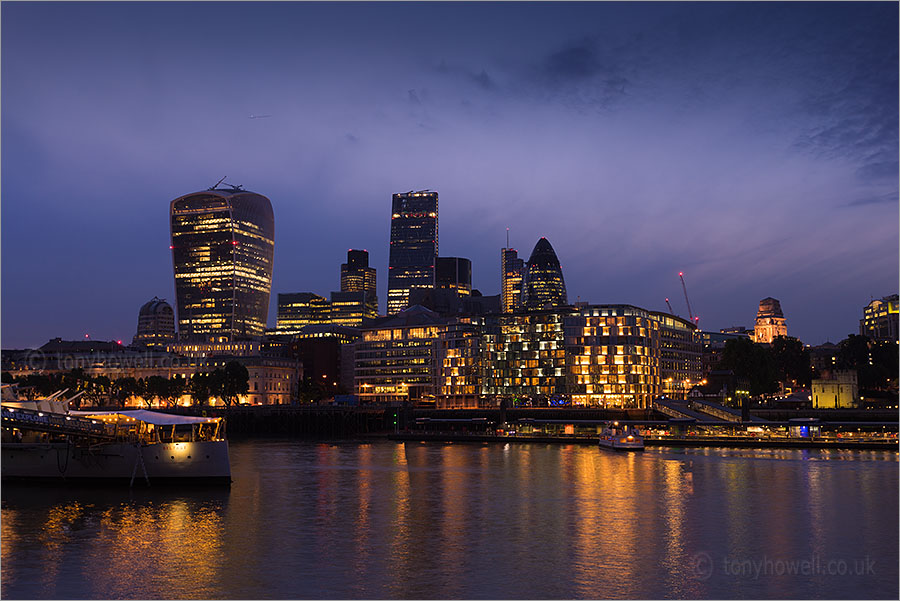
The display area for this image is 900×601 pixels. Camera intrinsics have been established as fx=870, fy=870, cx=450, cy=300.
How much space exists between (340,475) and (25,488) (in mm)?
30637

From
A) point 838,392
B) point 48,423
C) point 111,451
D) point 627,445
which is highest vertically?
point 838,392

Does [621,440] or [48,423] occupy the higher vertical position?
[48,423]

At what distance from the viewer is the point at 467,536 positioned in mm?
56406

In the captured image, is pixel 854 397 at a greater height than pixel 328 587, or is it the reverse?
pixel 854 397

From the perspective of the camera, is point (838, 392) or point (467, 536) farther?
point (838, 392)

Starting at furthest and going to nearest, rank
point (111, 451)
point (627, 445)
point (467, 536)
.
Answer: point (627, 445) → point (111, 451) → point (467, 536)

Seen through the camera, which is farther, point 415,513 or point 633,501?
point 633,501

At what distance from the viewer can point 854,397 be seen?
608ft

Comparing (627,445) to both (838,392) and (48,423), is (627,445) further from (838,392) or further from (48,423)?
(48,423)

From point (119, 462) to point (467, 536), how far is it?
121 ft

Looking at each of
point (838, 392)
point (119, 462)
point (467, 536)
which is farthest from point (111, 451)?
point (838, 392)

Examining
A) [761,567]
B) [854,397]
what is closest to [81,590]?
[761,567]

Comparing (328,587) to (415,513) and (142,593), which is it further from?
(415,513)

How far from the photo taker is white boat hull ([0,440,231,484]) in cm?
7638
